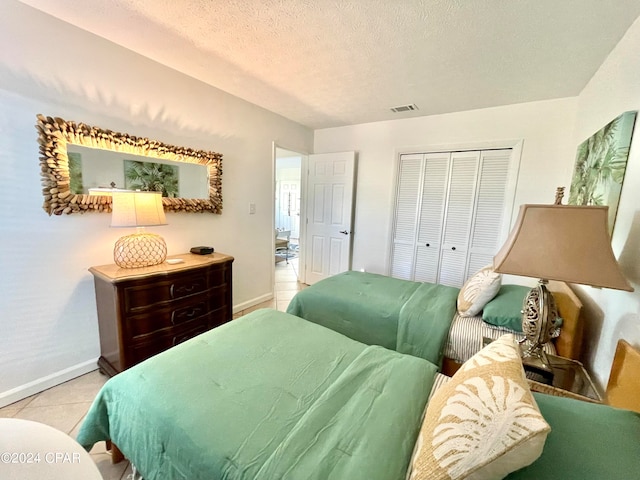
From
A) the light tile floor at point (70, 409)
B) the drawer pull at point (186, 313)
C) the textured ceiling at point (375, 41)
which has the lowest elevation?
the light tile floor at point (70, 409)

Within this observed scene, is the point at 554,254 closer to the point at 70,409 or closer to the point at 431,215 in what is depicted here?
the point at 431,215

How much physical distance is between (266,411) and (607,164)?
2.12 m

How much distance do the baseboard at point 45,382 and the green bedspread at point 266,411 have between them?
1126mm

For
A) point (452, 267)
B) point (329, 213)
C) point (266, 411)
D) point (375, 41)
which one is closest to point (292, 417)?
point (266, 411)

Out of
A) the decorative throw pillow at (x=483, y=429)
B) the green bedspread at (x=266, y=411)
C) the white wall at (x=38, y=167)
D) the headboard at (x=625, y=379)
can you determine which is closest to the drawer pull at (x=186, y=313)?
the white wall at (x=38, y=167)

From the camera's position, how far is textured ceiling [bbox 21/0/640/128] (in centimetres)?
149

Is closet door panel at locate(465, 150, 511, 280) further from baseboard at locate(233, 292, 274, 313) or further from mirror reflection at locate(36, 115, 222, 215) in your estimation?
mirror reflection at locate(36, 115, 222, 215)

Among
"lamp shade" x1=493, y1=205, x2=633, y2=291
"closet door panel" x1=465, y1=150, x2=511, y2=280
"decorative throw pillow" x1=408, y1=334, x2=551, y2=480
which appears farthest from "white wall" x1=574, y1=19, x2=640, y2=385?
"closet door panel" x1=465, y1=150, x2=511, y2=280

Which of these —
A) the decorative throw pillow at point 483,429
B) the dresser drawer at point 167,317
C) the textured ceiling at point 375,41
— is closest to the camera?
the decorative throw pillow at point 483,429

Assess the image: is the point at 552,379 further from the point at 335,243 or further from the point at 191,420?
the point at 335,243

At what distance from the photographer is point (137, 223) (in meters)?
1.85

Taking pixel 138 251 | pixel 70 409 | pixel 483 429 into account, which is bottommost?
pixel 70 409

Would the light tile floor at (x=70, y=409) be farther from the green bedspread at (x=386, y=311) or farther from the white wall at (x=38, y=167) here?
the green bedspread at (x=386, y=311)

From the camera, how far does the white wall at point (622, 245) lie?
114 centimetres
